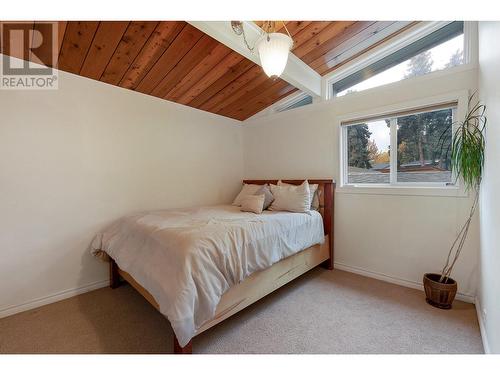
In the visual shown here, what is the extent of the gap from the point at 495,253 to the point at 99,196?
127 inches

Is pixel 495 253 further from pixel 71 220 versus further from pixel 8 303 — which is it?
pixel 8 303

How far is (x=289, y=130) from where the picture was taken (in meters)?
3.27

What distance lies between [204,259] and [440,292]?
2.05 meters

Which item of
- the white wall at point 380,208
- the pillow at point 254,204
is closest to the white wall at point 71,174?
the pillow at point 254,204

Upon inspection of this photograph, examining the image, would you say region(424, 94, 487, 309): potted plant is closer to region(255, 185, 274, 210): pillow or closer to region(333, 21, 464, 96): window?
→ region(333, 21, 464, 96): window

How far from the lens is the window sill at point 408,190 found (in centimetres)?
203

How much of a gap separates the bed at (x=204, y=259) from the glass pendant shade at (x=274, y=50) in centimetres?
121

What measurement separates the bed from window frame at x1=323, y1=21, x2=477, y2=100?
1.81 meters

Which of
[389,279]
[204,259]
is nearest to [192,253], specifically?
[204,259]

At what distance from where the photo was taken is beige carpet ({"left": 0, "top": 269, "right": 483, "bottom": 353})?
4.91 feet

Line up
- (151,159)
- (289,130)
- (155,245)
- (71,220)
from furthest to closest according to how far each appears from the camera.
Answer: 1. (289,130)
2. (151,159)
3. (71,220)
4. (155,245)

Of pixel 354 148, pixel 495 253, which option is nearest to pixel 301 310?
pixel 495 253

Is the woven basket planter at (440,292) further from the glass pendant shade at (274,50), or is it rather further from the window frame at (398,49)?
the glass pendant shade at (274,50)

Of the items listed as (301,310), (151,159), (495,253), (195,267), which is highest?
(151,159)
